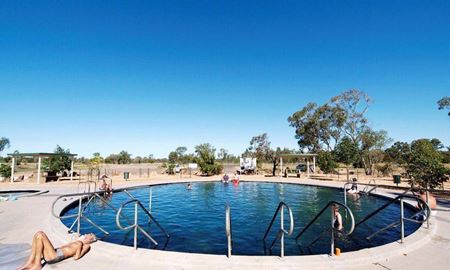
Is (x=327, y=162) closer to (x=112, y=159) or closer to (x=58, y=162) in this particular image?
(x=58, y=162)

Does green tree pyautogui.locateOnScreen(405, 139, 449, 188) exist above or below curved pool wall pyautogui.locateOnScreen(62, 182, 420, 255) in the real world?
above

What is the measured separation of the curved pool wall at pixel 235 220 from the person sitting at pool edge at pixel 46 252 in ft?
7.84

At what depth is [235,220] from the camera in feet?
36.7

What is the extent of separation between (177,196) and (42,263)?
12584mm

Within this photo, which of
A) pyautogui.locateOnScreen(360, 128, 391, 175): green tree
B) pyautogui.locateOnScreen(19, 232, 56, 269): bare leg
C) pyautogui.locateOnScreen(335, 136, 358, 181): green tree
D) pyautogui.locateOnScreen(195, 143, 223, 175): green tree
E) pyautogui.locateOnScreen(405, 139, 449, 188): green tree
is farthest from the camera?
pyautogui.locateOnScreen(360, 128, 391, 175): green tree

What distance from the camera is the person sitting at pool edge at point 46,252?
4.77 meters

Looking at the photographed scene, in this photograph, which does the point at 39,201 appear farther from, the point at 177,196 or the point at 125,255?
the point at 125,255

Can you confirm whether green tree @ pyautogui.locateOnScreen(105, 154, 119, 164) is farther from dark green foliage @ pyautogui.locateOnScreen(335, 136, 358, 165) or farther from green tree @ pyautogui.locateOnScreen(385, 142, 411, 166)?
green tree @ pyautogui.locateOnScreen(385, 142, 411, 166)

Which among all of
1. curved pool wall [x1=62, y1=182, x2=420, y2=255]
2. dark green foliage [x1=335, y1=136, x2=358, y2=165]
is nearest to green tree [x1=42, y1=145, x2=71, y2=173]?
curved pool wall [x1=62, y1=182, x2=420, y2=255]

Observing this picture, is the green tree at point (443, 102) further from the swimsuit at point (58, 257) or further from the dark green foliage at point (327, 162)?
the swimsuit at point (58, 257)

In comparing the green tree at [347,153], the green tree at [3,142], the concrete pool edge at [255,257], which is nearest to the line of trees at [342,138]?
the green tree at [347,153]

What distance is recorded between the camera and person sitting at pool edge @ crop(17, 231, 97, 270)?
4770 mm

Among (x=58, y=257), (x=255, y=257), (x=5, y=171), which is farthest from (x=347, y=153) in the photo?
(x=5, y=171)

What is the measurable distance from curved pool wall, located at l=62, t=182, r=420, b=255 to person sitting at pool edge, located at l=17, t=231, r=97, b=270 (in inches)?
94.1
